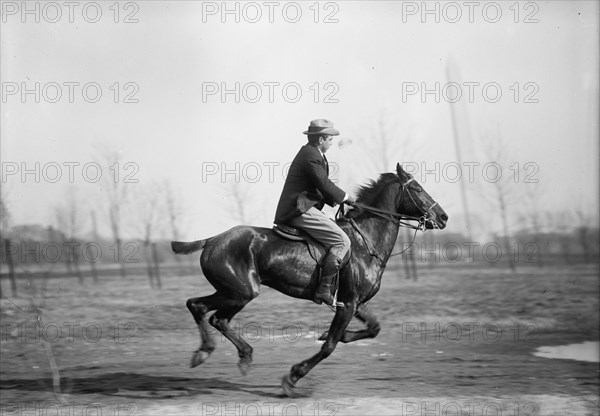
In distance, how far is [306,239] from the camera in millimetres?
6195

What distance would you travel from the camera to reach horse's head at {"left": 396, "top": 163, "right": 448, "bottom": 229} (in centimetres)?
639

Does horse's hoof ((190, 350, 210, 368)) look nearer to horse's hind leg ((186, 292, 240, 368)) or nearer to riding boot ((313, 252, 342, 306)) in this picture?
horse's hind leg ((186, 292, 240, 368))

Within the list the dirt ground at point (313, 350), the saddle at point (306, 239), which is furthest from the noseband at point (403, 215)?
the dirt ground at point (313, 350)

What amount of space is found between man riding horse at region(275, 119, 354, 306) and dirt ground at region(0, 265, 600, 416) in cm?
127

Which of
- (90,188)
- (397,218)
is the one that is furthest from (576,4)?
(90,188)

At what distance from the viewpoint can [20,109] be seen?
9320 mm

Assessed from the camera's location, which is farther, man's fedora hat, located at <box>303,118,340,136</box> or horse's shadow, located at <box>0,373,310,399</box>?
horse's shadow, located at <box>0,373,310,399</box>

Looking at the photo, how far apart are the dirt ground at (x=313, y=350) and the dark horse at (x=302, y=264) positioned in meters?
0.61

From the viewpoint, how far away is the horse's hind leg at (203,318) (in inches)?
234

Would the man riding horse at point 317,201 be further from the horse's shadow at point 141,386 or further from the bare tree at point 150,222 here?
the bare tree at point 150,222

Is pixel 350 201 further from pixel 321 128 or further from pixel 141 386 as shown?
pixel 141 386

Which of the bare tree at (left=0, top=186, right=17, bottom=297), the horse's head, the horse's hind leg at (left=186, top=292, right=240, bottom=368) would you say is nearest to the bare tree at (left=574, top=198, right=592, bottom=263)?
the horse's head

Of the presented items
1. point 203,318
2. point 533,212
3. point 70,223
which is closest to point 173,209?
point 70,223

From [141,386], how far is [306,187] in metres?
2.64
